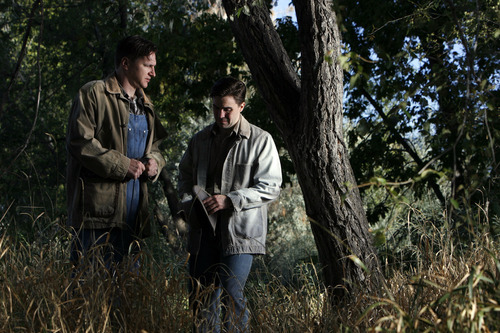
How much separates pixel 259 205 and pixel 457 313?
1.50 meters

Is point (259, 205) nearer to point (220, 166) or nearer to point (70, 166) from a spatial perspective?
point (220, 166)

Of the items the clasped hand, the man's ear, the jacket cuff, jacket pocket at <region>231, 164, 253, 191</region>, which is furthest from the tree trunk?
the clasped hand

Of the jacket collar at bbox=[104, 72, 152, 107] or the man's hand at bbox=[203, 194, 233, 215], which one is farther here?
the jacket collar at bbox=[104, 72, 152, 107]

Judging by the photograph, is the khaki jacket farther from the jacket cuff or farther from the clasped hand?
the jacket cuff

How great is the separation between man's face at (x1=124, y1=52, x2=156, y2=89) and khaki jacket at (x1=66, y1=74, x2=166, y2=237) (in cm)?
10

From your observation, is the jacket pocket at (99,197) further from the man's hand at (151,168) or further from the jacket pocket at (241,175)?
the jacket pocket at (241,175)

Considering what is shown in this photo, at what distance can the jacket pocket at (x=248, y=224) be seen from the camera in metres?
3.94

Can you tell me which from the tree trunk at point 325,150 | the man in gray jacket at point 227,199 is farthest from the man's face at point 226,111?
the tree trunk at point 325,150

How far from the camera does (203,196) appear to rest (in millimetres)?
3934

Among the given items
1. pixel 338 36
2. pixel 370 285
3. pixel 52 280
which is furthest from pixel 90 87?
pixel 370 285

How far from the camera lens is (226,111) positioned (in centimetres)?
402

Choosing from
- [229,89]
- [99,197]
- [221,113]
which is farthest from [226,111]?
[99,197]

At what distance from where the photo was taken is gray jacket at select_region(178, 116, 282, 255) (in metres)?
3.92

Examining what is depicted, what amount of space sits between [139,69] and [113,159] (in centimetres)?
59
